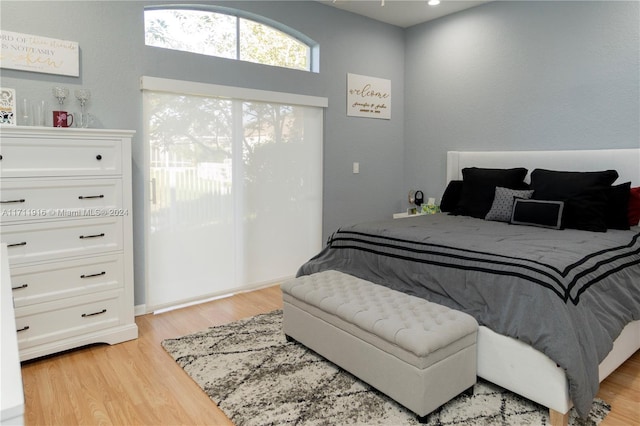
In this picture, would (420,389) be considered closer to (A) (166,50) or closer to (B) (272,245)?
(B) (272,245)

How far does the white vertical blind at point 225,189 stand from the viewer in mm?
3369

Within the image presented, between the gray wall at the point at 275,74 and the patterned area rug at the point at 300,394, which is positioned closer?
the patterned area rug at the point at 300,394

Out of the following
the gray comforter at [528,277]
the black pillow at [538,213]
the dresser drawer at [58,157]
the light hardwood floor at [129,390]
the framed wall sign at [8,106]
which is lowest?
the light hardwood floor at [129,390]

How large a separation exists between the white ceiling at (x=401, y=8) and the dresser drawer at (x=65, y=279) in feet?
10.2

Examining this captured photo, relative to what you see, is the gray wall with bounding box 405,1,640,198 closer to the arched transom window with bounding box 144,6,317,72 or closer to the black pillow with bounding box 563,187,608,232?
the black pillow with bounding box 563,187,608,232

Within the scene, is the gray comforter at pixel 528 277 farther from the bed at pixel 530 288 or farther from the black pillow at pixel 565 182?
the black pillow at pixel 565 182

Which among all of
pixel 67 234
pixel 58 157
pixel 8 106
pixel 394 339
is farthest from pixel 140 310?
pixel 394 339

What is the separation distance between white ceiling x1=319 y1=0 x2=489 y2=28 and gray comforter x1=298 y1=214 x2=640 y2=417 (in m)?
2.42

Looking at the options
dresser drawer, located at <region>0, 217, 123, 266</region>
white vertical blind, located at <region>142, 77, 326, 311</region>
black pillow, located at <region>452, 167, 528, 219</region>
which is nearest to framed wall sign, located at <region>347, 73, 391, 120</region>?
white vertical blind, located at <region>142, 77, 326, 311</region>

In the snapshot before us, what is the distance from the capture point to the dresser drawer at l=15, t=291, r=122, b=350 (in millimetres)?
2473

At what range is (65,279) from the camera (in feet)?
8.51

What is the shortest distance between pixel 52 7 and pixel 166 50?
761 mm

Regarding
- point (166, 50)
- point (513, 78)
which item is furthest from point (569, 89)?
point (166, 50)

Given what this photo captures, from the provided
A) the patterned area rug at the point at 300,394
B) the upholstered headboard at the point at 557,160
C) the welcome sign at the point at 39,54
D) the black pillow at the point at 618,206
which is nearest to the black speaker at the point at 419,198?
the upholstered headboard at the point at 557,160
